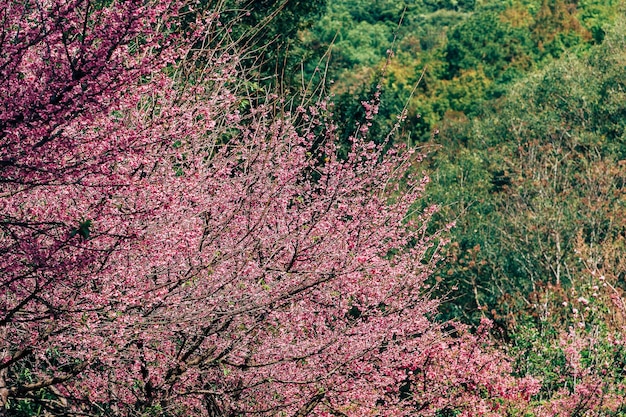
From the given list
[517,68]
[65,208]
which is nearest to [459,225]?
[65,208]

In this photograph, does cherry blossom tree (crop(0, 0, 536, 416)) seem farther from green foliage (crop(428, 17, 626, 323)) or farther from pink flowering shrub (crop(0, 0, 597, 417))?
green foliage (crop(428, 17, 626, 323))

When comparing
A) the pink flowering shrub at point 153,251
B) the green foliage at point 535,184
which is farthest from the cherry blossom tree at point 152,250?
Answer: the green foliage at point 535,184

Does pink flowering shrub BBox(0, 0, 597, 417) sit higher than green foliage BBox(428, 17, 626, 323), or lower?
higher

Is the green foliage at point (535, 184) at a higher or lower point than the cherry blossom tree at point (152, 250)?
lower

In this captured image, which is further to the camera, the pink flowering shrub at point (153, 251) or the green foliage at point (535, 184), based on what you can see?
the green foliage at point (535, 184)

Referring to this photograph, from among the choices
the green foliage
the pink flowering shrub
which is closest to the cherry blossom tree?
the pink flowering shrub

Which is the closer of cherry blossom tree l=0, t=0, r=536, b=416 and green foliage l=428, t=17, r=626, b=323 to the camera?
cherry blossom tree l=0, t=0, r=536, b=416

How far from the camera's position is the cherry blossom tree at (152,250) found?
453 centimetres

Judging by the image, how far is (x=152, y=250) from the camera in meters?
6.21

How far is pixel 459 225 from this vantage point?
1465 inches

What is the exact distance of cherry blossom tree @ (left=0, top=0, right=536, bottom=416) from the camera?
4.53 metres

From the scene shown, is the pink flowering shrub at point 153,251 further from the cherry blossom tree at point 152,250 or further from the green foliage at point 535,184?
the green foliage at point 535,184

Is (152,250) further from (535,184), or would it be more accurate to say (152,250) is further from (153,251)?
(535,184)

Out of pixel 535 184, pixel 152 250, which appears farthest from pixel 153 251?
pixel 535 184
